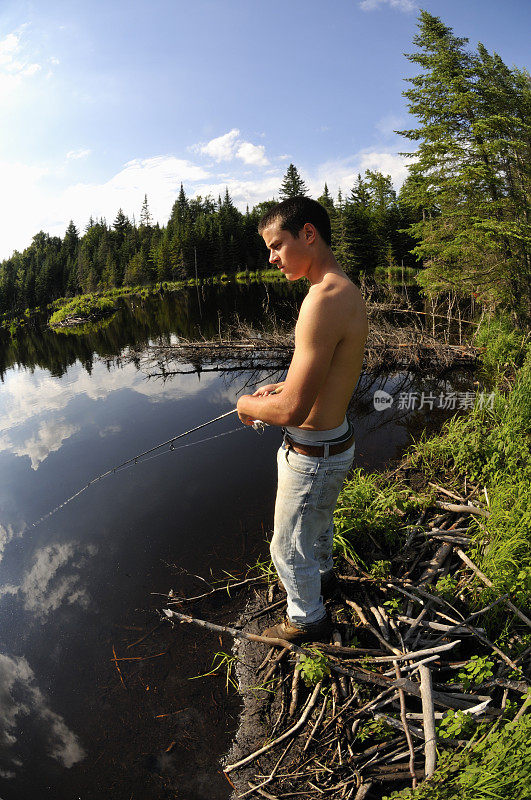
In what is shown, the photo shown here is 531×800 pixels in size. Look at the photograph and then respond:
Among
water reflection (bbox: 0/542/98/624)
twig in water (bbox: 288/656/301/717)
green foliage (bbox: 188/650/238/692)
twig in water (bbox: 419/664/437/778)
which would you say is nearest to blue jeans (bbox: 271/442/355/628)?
twig in water (bbox: 288/656/301/717)

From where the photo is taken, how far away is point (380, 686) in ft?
8.61

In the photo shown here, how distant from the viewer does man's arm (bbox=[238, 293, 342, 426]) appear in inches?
81.0

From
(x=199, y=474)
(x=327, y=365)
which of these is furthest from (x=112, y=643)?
(x=327, y=365)

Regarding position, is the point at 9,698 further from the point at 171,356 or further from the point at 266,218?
the point at 171,356

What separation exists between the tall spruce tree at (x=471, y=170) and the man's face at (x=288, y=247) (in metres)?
14.4

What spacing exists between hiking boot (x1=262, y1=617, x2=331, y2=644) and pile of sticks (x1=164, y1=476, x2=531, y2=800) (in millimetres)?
61

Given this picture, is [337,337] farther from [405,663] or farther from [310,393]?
[405,663]

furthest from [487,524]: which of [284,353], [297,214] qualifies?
[284,353]

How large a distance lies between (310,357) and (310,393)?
20 centimetres

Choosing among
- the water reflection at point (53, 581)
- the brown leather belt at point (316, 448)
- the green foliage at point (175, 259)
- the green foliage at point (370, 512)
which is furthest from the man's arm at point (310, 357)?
the green foliage at point (175, 259)

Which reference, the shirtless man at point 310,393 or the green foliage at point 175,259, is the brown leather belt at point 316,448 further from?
the green foliage at point 175,259

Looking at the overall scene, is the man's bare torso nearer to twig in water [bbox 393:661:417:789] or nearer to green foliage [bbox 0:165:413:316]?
twig in water [bbox 393:661:417:789]

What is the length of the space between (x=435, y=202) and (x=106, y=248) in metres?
77.8

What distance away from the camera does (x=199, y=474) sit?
688 centimetres
